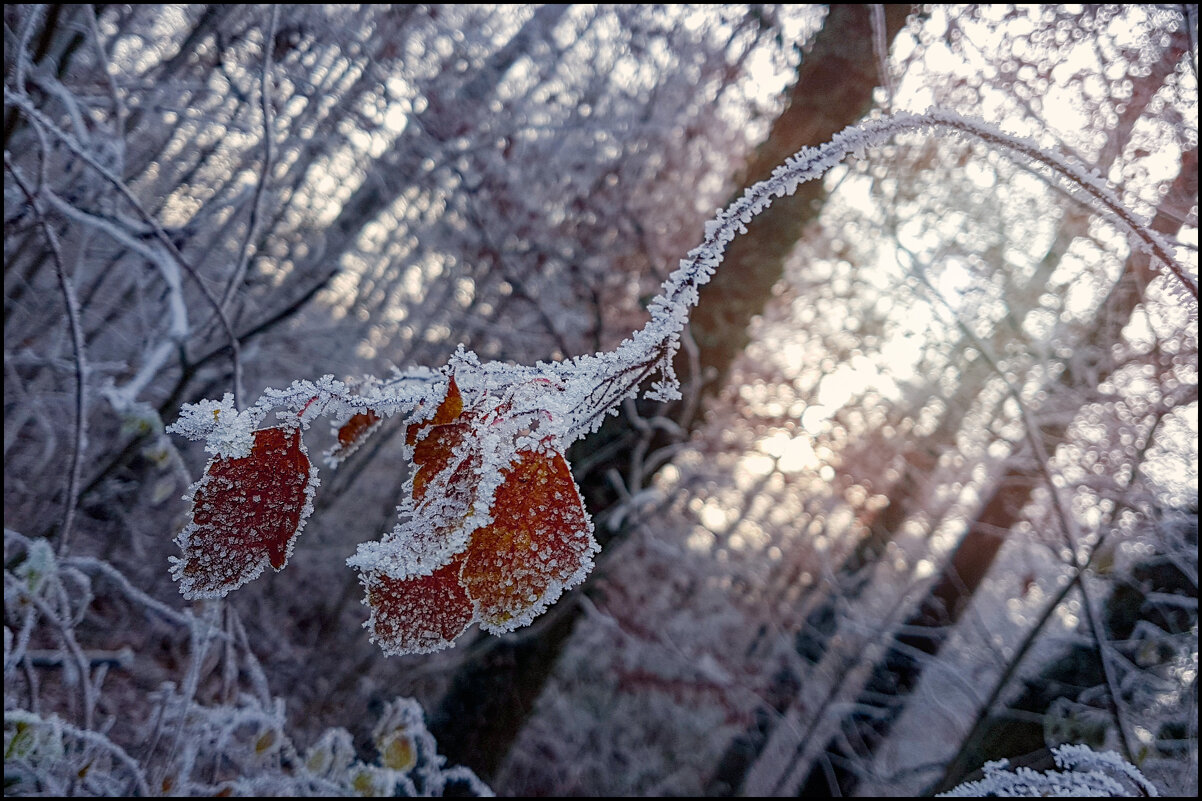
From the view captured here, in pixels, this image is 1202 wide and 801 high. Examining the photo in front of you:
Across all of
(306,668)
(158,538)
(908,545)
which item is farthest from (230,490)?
(908,545)

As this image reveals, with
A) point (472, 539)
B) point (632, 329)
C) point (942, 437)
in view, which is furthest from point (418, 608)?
point (942, 437)

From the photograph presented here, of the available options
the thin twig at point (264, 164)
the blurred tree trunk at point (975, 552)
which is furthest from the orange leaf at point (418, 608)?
the blurred tree trunk at point (975, 552)

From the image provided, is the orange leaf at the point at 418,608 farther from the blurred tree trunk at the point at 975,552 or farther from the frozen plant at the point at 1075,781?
the blurred tree trunk at the point at 975,552

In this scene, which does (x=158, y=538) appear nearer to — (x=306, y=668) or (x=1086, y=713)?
(x=306, y=668)

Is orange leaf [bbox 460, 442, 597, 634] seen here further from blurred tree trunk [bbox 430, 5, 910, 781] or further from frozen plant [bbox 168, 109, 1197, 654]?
blurred tree trunk [bbox 430, 5, 910, 781]

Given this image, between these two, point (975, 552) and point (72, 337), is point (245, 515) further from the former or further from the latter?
point (975, 552)
